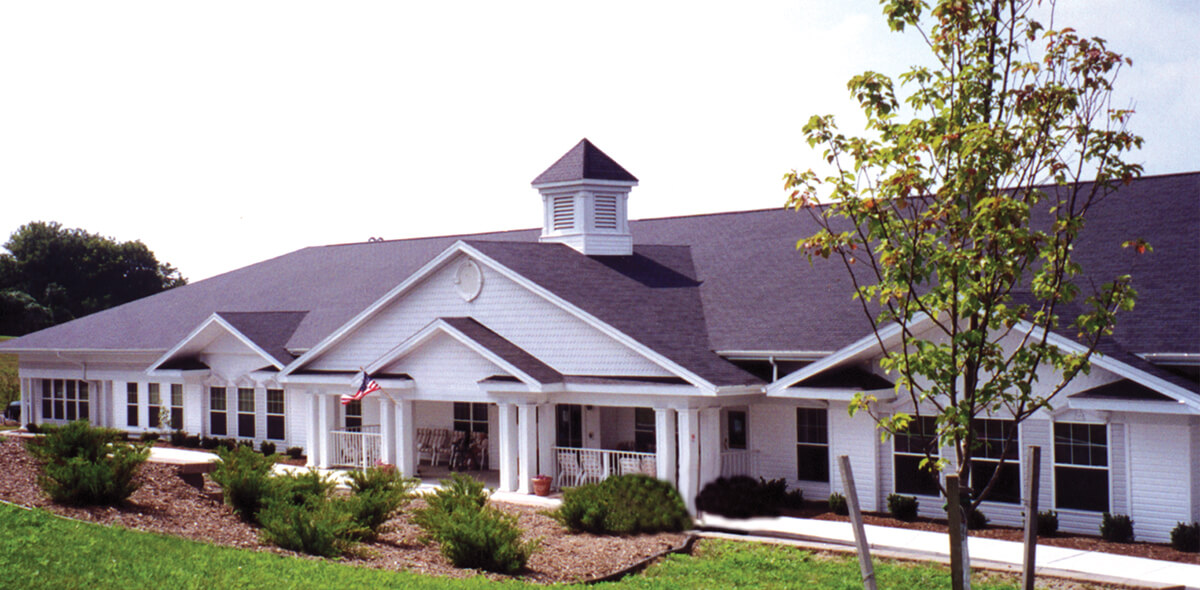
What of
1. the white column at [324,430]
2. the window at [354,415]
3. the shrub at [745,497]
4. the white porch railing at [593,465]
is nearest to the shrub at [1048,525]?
the shrub at [745,497]

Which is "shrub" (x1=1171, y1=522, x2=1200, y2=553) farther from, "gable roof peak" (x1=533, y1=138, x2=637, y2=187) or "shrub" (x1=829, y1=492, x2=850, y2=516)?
"gable roof peak" (x1=533, y1=138, x2=637, y2=187)

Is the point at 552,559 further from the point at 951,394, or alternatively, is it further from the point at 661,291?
the point at 661,291

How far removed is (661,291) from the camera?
25.4 m

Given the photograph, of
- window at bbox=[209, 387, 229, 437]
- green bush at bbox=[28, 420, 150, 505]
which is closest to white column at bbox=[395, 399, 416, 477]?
green bush at bbox=[28, 420, 150, 505]

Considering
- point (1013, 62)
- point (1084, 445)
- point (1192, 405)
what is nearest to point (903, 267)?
point (1013, 62)

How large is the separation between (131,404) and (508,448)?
17.3 metres

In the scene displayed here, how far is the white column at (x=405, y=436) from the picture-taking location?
24.5m

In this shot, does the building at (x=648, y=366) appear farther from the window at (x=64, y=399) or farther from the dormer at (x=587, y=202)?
the window at (x=64, y=399)

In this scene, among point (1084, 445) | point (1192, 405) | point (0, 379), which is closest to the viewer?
point (1192, 405)

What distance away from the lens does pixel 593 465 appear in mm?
22281

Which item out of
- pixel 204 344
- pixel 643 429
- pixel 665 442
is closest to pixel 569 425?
pixel 643 429

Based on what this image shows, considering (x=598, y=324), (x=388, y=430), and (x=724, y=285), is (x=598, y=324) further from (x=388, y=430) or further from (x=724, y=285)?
(x=388, y=430)

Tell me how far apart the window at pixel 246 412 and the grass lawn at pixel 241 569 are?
17.9 metres

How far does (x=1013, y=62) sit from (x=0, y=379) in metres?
48.0
